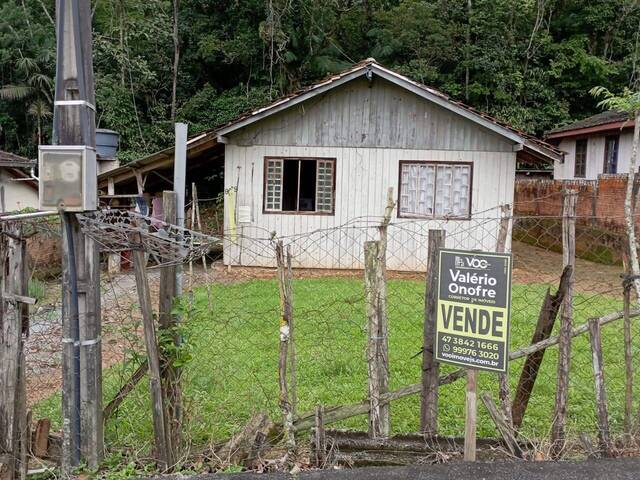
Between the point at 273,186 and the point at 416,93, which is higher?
the point at 416,93

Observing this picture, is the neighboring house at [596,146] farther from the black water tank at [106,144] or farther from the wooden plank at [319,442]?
the wooden plank at [319,442]

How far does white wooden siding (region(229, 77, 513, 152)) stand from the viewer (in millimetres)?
12758

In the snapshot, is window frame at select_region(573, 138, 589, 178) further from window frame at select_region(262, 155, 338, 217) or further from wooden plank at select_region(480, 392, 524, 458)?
wooden plank at select_region(480, 392, 524, 458)

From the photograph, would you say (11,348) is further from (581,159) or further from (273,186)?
(581,159)

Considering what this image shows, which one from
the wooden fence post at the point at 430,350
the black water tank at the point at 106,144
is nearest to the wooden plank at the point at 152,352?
the wooden fence post at the point at 430,350

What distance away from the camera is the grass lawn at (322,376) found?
3.98 m

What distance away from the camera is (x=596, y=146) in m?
19.3

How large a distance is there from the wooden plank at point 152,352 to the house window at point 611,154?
18078mm

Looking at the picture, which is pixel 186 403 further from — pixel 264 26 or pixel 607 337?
pixel 264 26

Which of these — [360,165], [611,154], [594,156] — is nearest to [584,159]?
[594,156]

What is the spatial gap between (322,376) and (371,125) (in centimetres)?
821

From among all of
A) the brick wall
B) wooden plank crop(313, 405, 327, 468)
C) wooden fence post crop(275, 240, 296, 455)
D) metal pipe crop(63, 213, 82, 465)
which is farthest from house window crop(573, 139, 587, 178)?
metal pipe crop(63, 213, 82, 465)

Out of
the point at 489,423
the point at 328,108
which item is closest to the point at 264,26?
the point at 328,108

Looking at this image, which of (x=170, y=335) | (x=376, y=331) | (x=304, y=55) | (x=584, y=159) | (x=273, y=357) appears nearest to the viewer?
(x=170, y=335)
